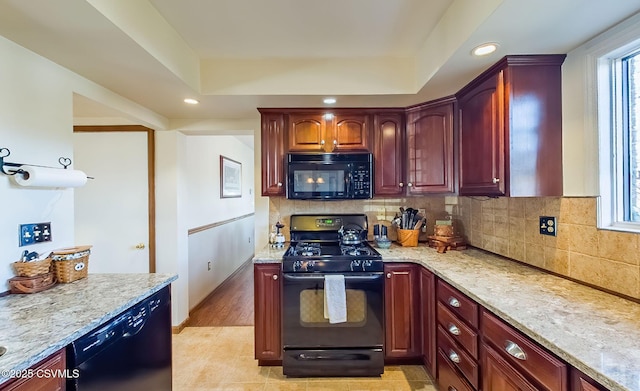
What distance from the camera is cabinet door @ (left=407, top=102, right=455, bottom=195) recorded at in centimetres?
245

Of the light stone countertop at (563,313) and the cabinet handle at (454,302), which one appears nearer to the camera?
the light stone countertop at (563,313)

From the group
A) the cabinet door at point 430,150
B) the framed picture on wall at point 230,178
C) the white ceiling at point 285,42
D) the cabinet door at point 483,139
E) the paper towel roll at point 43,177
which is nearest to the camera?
the white ceiling at point 285,42

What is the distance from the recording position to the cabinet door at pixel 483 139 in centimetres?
177

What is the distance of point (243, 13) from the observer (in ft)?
5.51

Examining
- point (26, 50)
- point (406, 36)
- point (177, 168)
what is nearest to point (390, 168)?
point (406, 36)

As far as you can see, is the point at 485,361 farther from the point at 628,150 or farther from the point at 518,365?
the point at 628,150

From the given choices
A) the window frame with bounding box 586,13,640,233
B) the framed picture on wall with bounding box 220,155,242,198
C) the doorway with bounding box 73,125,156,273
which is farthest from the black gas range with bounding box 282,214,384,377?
the framed picture on wall with bounding box 220,155,242,198

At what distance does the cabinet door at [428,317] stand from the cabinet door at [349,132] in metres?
1.21

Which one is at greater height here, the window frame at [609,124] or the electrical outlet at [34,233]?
the window frame at [609,124]

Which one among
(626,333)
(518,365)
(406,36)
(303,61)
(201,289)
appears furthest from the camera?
(201,289)

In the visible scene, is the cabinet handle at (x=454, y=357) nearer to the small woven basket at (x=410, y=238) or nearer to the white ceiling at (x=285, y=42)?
the small woven basket at (x=410, y=238)

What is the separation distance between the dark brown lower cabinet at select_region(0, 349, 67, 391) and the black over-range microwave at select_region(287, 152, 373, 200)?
1.80 metres

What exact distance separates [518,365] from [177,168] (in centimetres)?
304

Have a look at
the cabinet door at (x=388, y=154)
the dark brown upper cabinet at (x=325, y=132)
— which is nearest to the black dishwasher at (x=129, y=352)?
the dark brown upper cabinet at (x=325, y=132)
